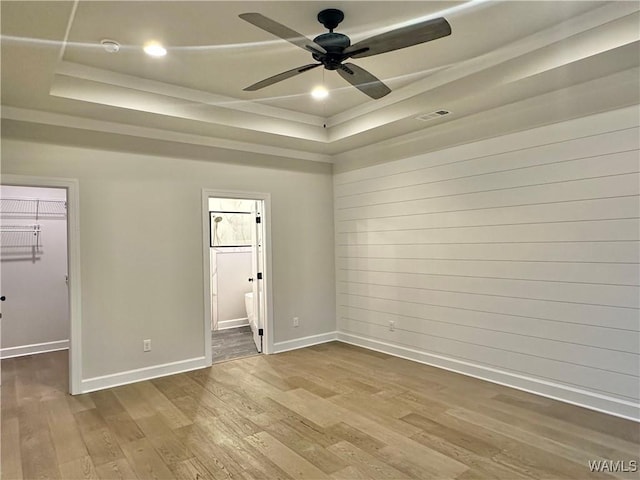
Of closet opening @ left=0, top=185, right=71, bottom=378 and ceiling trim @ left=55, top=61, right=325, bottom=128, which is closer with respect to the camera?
ceiling trim @ left=55, top=61, right=325, bottom=128

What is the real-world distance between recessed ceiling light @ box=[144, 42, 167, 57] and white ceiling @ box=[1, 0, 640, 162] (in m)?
0.07

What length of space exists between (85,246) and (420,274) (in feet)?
11.9

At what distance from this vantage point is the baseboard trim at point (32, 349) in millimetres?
5254

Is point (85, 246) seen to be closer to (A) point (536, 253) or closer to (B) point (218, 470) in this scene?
(B) point (218, 470)

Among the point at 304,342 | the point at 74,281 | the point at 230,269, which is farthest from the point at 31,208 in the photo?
the point at 304,342

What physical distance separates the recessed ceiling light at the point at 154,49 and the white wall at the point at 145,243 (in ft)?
4.27

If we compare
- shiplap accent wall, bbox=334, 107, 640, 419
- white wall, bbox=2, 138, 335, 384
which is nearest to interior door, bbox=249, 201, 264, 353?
white wall, bbox=2, 138, 335, 384

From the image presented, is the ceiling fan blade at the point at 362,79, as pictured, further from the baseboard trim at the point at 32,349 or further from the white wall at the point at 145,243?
the baseboard trim at the point at 32,349

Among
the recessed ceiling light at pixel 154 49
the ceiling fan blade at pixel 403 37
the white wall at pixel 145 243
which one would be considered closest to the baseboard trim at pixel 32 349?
the white wall at pixel 145 243

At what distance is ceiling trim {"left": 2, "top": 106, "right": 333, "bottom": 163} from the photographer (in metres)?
3.63

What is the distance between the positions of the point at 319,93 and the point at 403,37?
6.33 ft

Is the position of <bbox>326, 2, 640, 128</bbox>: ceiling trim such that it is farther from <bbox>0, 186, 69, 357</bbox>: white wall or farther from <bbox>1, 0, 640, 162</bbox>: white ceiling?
<bbox>0, 186, 69, 357</bbox>: white wall

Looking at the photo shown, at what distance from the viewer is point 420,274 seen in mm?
4625

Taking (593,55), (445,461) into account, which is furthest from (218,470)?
(593,55)
